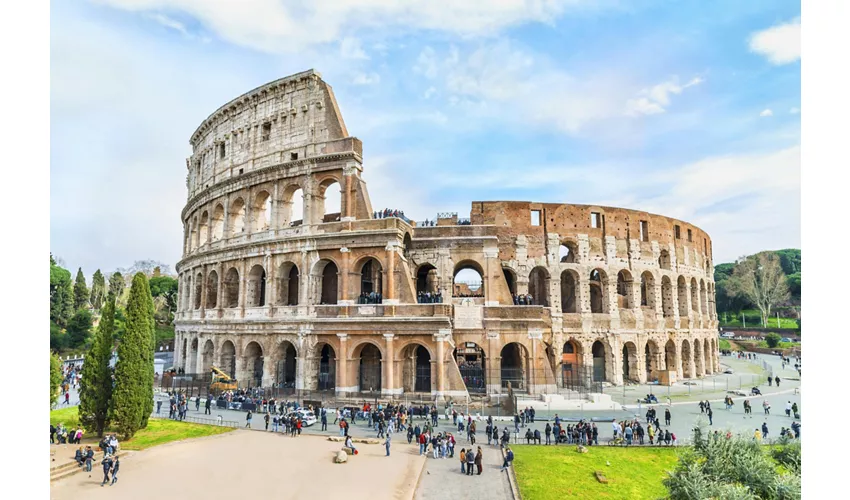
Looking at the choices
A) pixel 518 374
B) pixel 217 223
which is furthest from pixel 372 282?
pixel 217 223

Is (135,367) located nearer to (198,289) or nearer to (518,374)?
(198,289)

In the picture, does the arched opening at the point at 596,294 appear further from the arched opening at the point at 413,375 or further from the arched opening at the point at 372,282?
the arched opening at the point at 372,282

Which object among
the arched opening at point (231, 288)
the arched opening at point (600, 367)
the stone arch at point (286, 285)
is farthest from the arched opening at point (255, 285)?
the arched opening at point (600, 367)

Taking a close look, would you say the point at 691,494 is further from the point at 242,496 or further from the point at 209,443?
the point at 209,443

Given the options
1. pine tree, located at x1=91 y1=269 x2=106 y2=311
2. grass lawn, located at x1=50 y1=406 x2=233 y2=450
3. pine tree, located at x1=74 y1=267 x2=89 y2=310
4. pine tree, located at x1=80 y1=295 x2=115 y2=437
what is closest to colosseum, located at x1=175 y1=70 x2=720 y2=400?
grass lawn, located at x1=50 y1=406 x2=233 y2=450

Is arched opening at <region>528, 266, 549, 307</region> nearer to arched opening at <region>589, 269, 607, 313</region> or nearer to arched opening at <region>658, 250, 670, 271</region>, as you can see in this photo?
arched opening at <region>589, 269, 607, 313</region>
